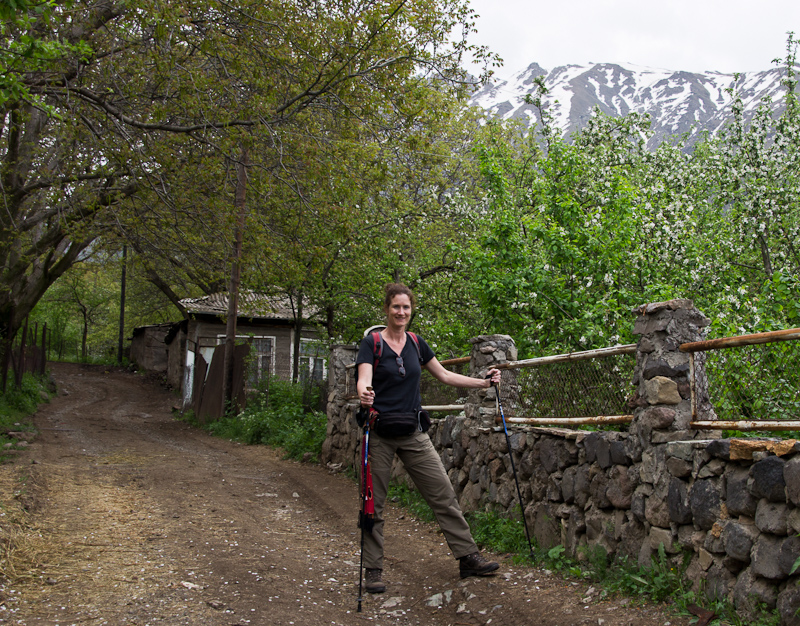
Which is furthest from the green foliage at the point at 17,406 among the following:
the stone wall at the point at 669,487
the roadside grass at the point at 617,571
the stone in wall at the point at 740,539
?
the stone in wall at the point at 740,539

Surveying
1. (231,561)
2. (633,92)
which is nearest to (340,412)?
(231,561)

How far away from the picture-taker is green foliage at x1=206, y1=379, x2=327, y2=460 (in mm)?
12477

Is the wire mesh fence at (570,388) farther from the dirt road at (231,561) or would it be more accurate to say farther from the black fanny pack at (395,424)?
the black fanny pack at (395,424)

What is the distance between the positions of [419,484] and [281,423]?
9.72 m

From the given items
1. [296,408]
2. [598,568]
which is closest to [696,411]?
[598,568]

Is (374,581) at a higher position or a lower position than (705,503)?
lower

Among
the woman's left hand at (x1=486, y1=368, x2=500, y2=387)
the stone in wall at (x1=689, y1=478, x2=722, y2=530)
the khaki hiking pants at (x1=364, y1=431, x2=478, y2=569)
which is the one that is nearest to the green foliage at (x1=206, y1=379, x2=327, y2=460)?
the khaki hiking pants at (x1=364, y1=431, x2=478, y2=569)

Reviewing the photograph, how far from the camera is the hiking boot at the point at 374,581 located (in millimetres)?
4824

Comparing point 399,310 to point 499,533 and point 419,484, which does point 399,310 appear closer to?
point 419,484

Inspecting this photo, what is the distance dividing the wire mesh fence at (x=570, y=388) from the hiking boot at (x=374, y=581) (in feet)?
7.12

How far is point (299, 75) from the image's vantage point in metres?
10.2

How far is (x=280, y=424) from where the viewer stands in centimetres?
1439

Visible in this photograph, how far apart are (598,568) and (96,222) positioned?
1191 centimetres

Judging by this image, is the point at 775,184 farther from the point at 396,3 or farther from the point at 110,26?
the point at 110,26
